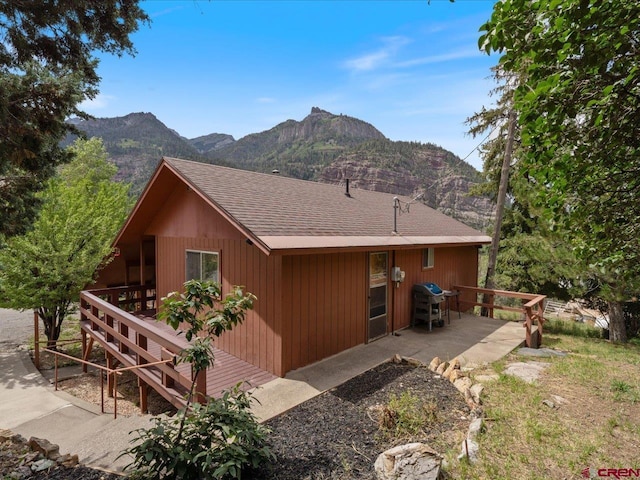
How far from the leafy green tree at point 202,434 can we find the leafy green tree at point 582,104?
2988 mm

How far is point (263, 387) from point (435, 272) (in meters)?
6.45

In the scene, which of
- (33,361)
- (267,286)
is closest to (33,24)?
(267,286)

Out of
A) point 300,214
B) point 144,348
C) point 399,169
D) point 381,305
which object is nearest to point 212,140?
point 399,169

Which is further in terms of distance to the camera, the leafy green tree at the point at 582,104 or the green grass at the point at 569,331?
the green grass at the point at 569,331

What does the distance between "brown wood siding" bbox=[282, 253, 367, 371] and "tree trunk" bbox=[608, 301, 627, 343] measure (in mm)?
7988

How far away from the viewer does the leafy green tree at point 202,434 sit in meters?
2.87

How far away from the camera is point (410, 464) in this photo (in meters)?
3.00

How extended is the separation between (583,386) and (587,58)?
5430 mm

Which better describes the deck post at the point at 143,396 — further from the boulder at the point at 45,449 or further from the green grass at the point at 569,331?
the green grass at the point at 569,331

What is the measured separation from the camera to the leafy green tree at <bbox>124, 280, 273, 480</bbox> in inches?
113

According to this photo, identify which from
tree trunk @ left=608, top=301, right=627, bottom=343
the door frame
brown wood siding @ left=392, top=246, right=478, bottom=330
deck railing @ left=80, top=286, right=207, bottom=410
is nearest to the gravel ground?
deck railing @ left=80, top=286, right=207, bottom=410

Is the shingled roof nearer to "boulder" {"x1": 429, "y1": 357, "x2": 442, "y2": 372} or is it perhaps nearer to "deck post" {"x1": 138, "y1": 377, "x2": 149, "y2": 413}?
"boulder" {"x1": 429, "y1": 357, "x2": 442, "y2": 372}

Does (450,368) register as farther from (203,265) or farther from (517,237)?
(517,237)

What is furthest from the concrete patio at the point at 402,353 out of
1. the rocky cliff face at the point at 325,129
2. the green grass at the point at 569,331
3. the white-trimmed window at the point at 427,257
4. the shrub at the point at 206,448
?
the rocky cliff face at the point at 325,129
